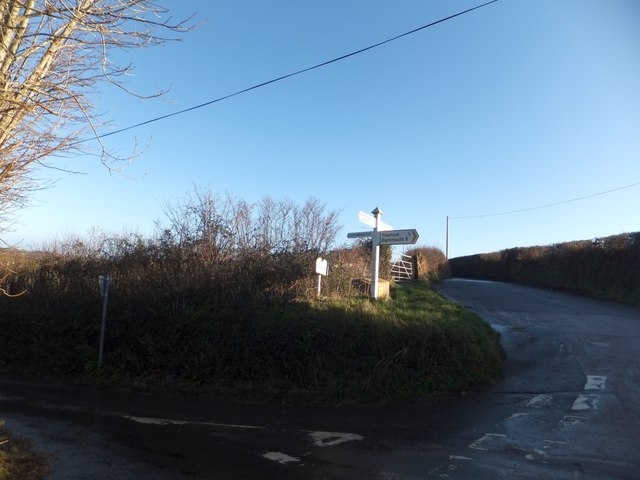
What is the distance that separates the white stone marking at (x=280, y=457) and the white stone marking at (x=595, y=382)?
6071mm

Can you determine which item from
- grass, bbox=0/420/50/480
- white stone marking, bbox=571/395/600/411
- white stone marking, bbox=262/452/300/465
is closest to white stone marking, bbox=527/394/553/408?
white stone marking, bbox=571/395/600/411

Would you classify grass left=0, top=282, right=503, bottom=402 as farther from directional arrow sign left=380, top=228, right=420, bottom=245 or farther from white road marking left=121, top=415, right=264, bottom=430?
white road marking left=121, top=415, right=264, bottom=430

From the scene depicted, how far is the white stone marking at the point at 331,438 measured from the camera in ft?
23.0

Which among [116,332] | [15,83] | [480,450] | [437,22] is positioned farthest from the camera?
[116,332]

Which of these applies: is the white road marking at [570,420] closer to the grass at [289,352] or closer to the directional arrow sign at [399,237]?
the grass at [289,352]

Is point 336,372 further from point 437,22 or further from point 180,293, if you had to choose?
point 437,22

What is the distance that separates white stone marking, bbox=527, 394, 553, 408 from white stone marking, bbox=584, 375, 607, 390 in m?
0.91

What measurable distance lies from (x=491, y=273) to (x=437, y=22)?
35965mm

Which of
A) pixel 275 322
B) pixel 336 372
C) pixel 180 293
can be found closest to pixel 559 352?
pixel 336 372

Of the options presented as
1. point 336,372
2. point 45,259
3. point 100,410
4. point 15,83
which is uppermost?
point 15,83

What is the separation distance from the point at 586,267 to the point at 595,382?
19.6m

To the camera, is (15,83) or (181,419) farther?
(181,419)

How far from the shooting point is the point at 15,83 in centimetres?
→ 579

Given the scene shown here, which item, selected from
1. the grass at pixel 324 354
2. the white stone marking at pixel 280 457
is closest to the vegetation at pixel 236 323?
the grass at pixel 324 354
